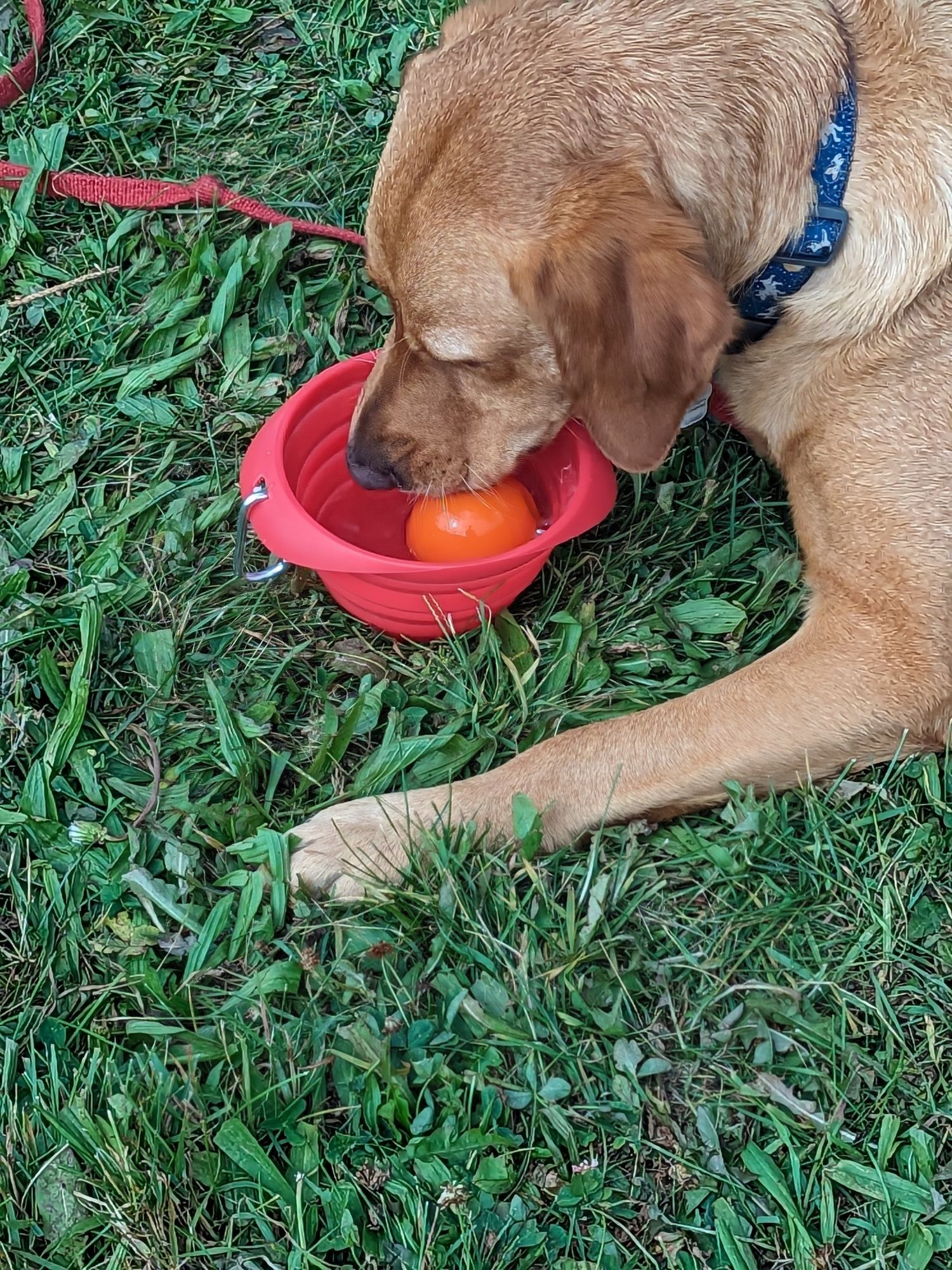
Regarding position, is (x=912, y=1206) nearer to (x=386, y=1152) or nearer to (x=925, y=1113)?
(x=925, y=1113)

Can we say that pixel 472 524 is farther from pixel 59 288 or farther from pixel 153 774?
pixel 59 288

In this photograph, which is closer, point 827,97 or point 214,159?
point 827,97

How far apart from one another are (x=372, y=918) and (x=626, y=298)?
1470 millimetres

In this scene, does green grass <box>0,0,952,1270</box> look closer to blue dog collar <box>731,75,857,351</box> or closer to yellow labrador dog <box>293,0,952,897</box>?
yellow labrador dog <box>293,0,952,897</box>

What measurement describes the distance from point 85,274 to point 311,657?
1.65 meters

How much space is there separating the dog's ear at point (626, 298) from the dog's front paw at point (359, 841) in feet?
3.43

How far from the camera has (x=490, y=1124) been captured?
240 centimetres

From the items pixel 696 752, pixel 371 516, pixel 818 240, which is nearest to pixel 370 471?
pixel 371 516

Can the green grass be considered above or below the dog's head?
below

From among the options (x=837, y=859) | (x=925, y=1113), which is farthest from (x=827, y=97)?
(x=925, y=1113)


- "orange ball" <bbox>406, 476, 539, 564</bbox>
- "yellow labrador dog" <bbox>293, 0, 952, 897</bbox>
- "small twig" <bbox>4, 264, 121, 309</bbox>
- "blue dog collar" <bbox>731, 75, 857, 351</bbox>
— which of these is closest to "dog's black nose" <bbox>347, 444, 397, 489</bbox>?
"yellow labrador dog" <bbox>293, 0, 952, 897</bbox>

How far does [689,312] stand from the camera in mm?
2381

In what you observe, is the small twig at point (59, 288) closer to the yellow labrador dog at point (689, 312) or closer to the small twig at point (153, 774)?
the yellow labrador dog at point (689, 312)

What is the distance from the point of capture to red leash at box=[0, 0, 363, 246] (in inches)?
153
